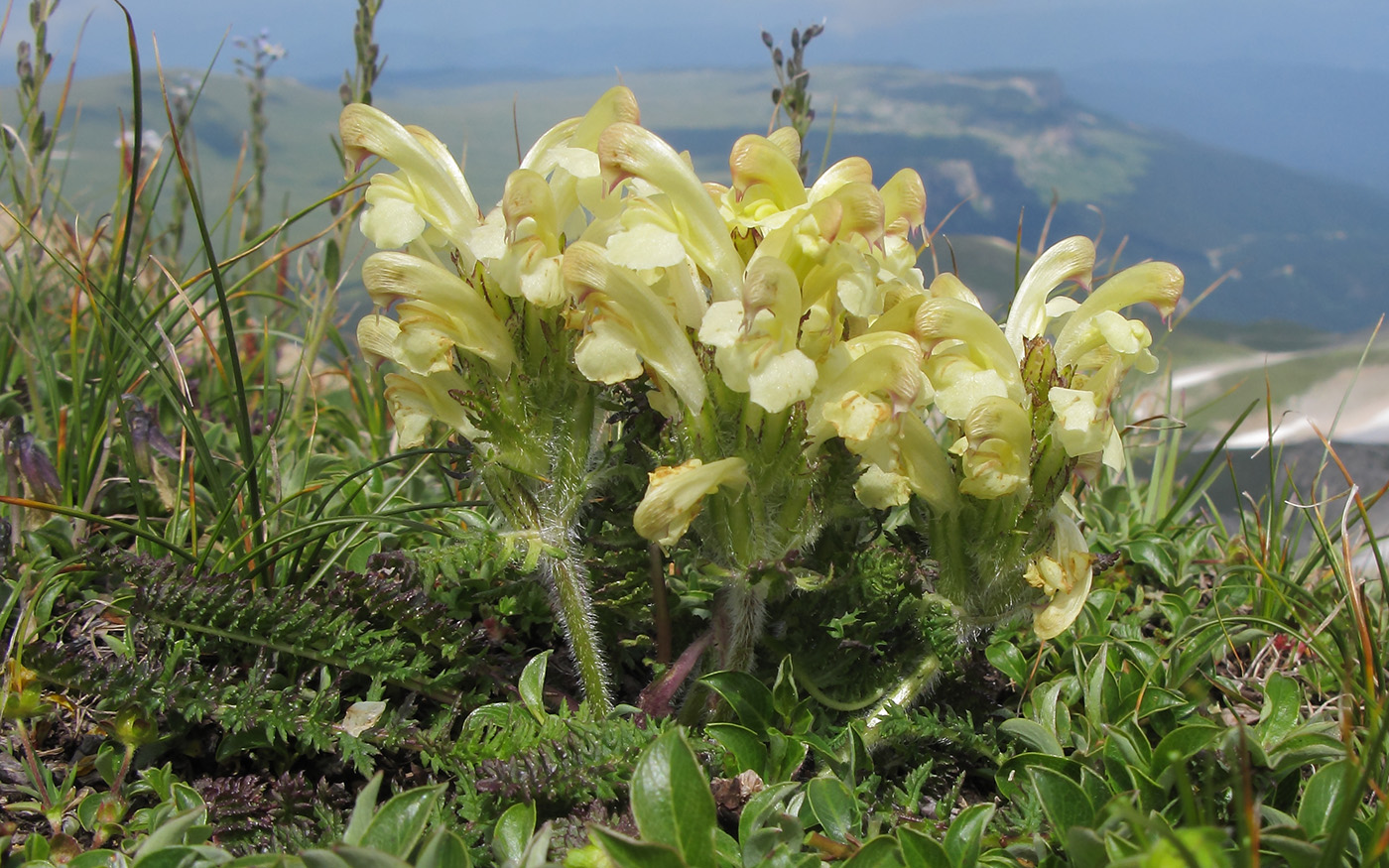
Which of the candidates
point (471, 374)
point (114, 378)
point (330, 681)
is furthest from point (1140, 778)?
point (114, 378)

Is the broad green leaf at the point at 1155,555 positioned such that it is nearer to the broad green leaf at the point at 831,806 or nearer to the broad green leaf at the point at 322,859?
the broad green leaf at the point at 831,806

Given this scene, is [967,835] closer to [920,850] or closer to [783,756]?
[920,850]

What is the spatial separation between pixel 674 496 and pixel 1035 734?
90cm

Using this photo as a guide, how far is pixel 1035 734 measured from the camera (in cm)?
179

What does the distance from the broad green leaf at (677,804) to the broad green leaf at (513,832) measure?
0.24 m

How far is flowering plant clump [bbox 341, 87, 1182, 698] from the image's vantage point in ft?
4.83

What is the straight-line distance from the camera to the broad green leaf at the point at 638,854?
49.0 inches

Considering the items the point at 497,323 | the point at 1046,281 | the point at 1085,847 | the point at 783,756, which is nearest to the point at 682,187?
the point at 497,323

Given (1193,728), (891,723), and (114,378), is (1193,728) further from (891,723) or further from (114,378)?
(114,378)

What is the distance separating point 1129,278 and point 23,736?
2274mm

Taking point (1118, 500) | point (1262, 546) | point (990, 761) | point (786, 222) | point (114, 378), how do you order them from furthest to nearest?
point (1118, 500) < point (1262, 546) < point (114, 378) < point (990, 761) < point (786, 222)

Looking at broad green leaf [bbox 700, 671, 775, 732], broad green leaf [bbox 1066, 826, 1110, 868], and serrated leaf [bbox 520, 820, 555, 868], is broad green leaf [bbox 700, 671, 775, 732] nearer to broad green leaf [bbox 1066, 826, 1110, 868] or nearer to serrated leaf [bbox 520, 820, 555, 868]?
serrated leaf [bbox 520, 820, 555, 868]

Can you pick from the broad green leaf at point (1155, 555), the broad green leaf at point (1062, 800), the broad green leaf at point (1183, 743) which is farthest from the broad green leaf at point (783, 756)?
the broad green leaf at point (1155, 555)

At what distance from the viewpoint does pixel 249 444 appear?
6.95 ft
